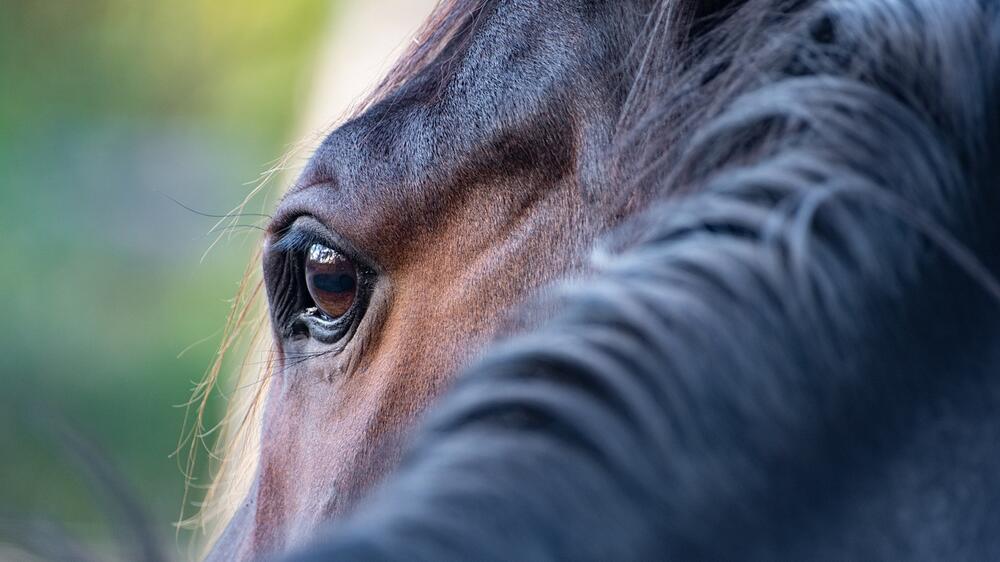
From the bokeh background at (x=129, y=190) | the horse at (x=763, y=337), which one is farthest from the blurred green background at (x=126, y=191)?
the horse at (x=763, y=337)

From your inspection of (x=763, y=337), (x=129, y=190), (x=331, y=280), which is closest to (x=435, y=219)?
(x=331, y=280)

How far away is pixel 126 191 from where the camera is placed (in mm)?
15648

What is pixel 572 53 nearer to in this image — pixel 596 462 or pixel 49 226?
pixel 596 462

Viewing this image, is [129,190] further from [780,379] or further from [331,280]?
[780,379]

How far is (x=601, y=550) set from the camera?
2.62 ft

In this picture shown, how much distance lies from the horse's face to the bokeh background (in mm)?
6660

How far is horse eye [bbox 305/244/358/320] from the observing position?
67.9 inches

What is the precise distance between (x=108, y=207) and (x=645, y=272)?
51.2 ft

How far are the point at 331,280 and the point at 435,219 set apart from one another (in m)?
0.25

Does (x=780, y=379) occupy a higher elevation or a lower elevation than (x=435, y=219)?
lower

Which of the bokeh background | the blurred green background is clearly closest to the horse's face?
the bokeh background

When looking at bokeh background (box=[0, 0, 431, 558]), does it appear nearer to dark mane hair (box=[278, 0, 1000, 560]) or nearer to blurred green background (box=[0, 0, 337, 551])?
blurred green background (box=[0, 0, 337, 551])

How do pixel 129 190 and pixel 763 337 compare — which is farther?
pixel 129 190

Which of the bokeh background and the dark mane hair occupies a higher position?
the bokeh background
